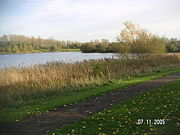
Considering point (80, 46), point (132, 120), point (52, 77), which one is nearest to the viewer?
point (132, 120)

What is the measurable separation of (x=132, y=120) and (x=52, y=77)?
8.57 metres

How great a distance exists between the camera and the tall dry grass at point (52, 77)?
11867mm

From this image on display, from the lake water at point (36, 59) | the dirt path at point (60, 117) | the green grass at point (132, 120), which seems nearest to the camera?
the green grass at point (132, 120)

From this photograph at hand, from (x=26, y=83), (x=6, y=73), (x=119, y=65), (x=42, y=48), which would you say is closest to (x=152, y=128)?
(x=26, y=83)

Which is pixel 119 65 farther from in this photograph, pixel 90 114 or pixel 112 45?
pixel 90 114

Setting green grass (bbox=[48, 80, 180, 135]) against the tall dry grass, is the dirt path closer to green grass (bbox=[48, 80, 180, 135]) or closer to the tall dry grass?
green grass (bbox=[48, 80, 180, 135])

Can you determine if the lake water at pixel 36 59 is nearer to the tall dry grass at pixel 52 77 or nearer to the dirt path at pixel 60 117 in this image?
the tall dry grass at pixel 52 77

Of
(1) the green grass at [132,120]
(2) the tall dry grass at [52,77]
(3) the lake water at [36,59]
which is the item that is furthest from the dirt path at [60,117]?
(3) the lake water at [36,59]

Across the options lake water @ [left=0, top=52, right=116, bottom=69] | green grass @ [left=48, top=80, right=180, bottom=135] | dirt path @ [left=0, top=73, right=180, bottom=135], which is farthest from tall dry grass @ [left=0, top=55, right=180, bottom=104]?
green grass @ [left=48, top=80, right=180, bottom=135]

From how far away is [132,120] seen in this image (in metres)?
6.18

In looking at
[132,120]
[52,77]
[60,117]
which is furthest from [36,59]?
[132,120]

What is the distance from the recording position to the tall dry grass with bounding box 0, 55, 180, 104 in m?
11.9

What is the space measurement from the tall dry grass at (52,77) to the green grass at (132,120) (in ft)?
17.9

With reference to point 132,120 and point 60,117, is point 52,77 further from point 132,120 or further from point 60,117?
point 132,120
